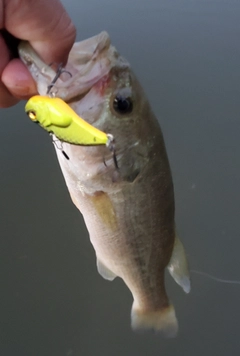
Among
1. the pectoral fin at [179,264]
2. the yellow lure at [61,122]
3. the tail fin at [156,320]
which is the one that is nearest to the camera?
the yellow lure at [61,122]

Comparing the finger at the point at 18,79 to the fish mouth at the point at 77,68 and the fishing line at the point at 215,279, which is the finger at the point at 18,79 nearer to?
the fish mouth at the point at 77,68

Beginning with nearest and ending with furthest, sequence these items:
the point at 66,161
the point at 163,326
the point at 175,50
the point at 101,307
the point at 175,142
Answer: the point at 66,161, the point at 163,326, the point at 101,307, the point at 175,142, the point at 175,50

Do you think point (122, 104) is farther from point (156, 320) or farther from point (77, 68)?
point (156, 320)

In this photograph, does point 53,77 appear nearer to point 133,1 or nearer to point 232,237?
point 232,237

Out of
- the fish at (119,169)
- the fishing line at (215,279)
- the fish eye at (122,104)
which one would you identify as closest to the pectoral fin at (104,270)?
the fish at (119,169)

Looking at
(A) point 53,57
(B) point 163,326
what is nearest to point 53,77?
(A) point 53,57

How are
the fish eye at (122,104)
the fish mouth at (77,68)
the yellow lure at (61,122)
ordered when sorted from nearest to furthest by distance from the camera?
the yellow lure at (61,122), the fish mouth at (77,68), the fish eye at (122,104)
